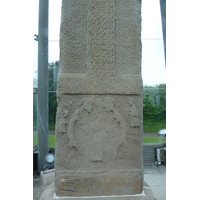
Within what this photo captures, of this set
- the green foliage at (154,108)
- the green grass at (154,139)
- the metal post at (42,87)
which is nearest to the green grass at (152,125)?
the green foliage at (154,108)

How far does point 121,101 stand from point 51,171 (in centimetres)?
246

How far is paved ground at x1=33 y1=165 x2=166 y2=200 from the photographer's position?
9.09 feet

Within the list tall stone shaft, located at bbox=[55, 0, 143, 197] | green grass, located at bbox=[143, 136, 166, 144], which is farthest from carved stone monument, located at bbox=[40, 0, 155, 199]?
green grass, located at bbox=[143, 136, 166, 144]

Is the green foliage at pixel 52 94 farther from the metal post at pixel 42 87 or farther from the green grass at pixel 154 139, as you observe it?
the green grass at pixel 154 139

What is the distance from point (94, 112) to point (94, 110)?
0.06ft

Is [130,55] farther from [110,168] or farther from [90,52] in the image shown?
[110,168]

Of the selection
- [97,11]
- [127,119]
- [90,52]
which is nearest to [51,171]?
[127,119]

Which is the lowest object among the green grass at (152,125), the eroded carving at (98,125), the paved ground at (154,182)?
the paved ground at (154,182)

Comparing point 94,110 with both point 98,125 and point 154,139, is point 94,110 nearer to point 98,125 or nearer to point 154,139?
point 98,125

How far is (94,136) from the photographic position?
5.33 ft

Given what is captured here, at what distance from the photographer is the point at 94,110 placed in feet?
5.34

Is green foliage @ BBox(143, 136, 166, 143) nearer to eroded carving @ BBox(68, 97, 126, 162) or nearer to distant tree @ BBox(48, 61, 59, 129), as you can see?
distant tree @ BBox(48, 61, 59, 129)

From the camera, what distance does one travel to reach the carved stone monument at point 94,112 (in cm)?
160

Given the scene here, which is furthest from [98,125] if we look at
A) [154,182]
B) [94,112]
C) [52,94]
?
[52,94]
